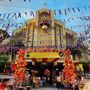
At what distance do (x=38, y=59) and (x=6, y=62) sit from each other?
326 inches

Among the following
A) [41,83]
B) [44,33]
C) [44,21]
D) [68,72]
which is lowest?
[41,83]

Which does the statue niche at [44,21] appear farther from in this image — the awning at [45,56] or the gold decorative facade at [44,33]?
the awning at [45,56]

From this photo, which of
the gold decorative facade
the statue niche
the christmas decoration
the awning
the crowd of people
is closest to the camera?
the crowd of people

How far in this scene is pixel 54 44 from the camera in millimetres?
38562

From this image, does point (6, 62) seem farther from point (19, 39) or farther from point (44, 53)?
point (44, 53)

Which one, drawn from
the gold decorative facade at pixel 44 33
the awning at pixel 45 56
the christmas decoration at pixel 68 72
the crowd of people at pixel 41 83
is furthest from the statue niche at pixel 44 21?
the christmas decoration at pixel 68 72

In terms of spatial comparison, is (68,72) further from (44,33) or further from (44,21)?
(44,33)

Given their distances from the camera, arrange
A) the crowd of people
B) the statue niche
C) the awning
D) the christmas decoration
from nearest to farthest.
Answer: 1. the crowd of people
2. the christmas decoration
3. the awning
4. the statue niche

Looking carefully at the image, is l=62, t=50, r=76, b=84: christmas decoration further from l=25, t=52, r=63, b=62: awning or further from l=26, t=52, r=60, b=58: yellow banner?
l=26, t=52, r=60, b=58: yellow banner

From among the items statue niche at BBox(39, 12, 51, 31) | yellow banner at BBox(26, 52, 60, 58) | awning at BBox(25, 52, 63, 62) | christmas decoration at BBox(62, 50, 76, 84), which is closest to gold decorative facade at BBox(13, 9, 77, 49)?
statue niche at BBox(39, 12, 51, 31)

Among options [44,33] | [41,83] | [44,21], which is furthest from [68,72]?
[44,33]

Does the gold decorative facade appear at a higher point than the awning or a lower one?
higher

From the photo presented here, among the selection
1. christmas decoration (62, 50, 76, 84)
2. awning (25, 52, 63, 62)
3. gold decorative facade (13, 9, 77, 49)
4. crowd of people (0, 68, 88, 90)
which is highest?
gold decorative facade (13, 9, 77, 49)

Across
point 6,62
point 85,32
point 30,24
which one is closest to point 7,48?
point 6,62
